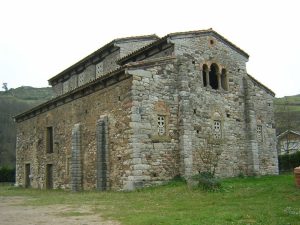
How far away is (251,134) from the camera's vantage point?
22391mm

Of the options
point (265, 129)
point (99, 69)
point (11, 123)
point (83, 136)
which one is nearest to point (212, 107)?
point (265, 129)

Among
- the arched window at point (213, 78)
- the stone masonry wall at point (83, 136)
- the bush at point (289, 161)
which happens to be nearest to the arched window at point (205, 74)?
the arched window at point (213, 78)

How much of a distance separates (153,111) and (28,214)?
8.61m

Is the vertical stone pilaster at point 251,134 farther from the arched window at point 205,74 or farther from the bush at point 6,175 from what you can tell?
the bush at point 6,175

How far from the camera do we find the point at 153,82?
18.8m

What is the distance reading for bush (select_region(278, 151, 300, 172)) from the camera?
2971cm

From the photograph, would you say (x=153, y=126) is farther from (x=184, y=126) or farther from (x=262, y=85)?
(x=262, y=85)

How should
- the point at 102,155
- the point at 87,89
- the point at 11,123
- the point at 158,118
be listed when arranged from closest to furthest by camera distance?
the point at 158,118 < the point at 102,155 < the point at 87,89 < the point at 11,123

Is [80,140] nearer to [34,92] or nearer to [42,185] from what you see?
[42,185]

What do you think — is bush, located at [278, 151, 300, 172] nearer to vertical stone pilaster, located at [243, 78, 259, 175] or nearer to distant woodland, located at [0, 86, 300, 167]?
vertical stone pilaster, located at [243, 78, 259, 175]

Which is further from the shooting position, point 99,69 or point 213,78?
point 99,69

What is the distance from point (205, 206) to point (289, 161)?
20584 mm

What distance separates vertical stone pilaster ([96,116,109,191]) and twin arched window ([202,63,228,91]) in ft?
19.1

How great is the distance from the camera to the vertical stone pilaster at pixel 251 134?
2211 cm
